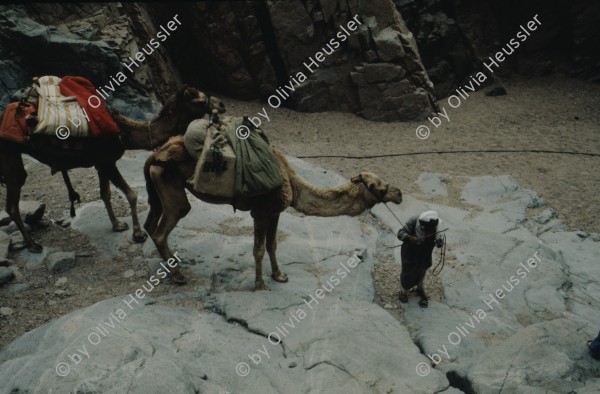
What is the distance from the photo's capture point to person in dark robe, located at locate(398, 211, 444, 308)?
16.7 feet

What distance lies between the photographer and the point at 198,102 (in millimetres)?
5051

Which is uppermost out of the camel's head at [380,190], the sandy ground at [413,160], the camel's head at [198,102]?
the camel's head at [198,102]

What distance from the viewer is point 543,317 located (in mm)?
5332

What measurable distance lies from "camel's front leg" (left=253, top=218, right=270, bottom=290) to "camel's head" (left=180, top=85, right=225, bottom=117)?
1328mm

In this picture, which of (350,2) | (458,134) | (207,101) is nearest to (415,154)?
(458,134)

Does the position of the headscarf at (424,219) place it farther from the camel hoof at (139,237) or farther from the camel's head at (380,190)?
the camel hoof at (139,237)

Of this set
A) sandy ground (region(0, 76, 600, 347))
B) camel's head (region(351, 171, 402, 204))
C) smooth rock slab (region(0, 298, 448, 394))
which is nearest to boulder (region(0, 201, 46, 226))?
sandy ground (region(0, 76, 600, 347))

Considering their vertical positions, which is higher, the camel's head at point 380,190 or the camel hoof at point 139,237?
the camel's head at point 380,190

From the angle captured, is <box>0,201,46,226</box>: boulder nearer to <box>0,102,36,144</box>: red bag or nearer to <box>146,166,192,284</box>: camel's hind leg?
<box>0,102,36,144</box>: red bag

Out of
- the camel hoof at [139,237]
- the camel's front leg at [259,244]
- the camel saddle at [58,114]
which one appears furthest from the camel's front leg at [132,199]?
the camel's front leg at [259,244]

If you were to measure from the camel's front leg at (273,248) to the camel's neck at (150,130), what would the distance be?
5.04 ft

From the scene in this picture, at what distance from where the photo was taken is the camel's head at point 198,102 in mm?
5035

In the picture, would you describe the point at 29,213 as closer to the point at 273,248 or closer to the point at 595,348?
the point at 273,248

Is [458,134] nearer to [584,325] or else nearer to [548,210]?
[548,210]
